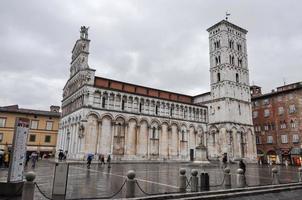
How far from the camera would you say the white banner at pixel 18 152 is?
9579 mm

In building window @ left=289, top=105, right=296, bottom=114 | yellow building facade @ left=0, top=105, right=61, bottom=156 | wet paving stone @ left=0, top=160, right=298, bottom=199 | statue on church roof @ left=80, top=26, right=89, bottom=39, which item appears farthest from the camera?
yellow building facade @ left=0, top=105, right=61, bottom=156

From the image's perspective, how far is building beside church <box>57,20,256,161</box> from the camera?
3725 cm

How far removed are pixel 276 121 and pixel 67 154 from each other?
4172 centimetres

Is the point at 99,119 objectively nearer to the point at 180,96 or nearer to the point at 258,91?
the point at 180,96

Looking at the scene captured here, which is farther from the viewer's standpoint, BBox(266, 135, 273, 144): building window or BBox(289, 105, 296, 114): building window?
BBox(266, 135, 273, 144): building window

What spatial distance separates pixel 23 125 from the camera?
1029 centimetres

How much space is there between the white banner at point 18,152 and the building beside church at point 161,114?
23.8 meters

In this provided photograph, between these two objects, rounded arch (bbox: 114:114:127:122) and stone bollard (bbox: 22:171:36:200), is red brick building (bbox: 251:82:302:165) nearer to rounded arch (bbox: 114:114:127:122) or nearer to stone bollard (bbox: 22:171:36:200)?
rounded arch (bbox: 114:114:127:122)

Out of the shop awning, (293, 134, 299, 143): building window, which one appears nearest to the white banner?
the shop awning

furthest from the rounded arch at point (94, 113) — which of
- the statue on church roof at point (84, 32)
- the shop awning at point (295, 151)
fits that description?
the shop awning at point (295, 151)

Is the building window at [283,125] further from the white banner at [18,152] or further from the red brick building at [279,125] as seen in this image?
the white banner at [18,152]

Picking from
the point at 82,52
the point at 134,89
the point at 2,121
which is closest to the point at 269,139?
the point at 134,89

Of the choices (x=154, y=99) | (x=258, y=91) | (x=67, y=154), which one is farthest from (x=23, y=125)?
(x=258, y=91)

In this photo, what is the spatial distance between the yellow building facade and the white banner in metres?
44.1
